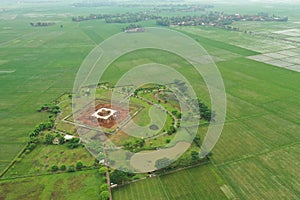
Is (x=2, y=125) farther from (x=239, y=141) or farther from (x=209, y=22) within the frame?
(x=209, y=22)

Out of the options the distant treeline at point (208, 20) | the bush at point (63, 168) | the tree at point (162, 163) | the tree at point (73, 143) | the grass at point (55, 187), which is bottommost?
the grass at point (55, 187)

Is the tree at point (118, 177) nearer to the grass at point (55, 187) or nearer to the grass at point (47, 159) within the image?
the grass at point (55, 187)

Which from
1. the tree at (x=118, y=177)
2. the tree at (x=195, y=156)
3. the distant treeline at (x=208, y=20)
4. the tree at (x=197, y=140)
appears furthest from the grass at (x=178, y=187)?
the distant treeline at (x=208, y=20)

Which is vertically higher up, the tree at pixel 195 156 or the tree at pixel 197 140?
the tree at pixel 195 156

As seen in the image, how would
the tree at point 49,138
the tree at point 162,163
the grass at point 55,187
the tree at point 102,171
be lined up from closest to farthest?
the grass at point 55,187, the tree at point 102,171, the tree at point 162,163, the tree at point 49,138

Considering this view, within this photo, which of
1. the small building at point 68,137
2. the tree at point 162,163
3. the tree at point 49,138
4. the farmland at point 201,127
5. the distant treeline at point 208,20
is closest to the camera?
the farmland at point 201,127

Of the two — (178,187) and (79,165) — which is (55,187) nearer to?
(79,165)

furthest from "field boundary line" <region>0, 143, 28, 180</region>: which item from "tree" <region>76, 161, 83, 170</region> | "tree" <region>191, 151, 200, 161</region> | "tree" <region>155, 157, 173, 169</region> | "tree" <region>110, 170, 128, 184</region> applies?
"tree" <region>191, 151, 200, 161</region>

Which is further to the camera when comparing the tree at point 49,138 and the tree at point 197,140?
the tree at point 49,138

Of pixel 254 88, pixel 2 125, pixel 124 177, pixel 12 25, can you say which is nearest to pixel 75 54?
pixel 2 125

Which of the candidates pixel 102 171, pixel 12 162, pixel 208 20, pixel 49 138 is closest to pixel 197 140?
pixel 102 171
